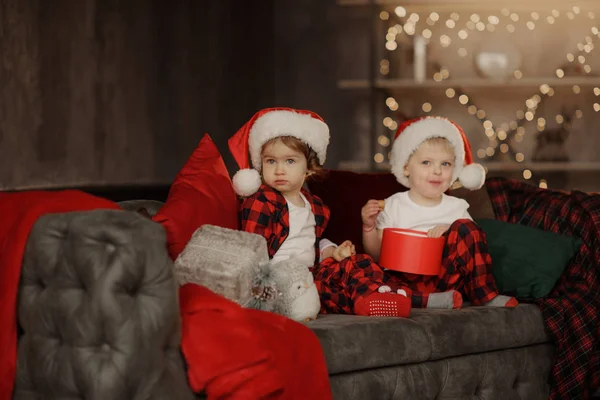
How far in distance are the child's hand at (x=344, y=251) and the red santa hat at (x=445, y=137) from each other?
1.24 ft

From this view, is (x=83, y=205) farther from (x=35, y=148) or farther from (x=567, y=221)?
(x=567, y=221)

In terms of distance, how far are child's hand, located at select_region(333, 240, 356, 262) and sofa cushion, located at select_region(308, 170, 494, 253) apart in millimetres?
235

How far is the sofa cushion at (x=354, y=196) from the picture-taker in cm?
290

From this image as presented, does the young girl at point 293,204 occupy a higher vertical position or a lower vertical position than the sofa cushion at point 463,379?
higher

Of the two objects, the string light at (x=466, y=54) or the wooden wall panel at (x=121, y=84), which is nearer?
the wooden wall panel at (x=121, y=84)

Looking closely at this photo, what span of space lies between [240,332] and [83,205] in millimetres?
447

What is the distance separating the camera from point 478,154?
505 cm

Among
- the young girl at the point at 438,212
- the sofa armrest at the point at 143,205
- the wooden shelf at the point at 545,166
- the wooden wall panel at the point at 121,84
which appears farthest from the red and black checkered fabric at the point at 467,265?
the wooden shelf at the point at 545,166

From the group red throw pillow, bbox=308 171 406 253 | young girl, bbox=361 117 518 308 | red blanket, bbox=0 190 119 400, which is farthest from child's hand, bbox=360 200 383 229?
red blanket, bbox=0 190 119 400

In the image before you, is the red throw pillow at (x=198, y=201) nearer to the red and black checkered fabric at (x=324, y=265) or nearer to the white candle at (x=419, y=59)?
the red and black checkered fabric at (x=324, y=265)

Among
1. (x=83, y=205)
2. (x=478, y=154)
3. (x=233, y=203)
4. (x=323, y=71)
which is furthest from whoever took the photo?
(x=323, y=71)

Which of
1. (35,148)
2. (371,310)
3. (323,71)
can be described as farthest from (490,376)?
(323,71)

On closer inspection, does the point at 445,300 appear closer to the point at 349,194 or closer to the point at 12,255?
the point at 349,194

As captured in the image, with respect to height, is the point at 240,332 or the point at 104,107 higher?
the point at 104,107
